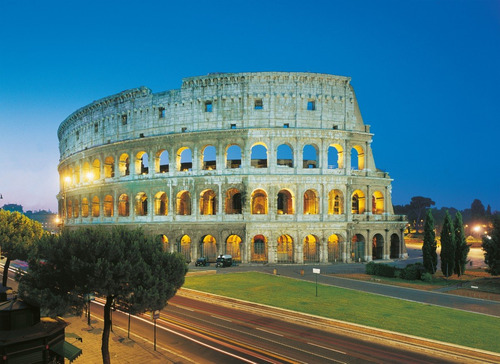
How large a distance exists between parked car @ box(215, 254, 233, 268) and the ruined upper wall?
51.9ft

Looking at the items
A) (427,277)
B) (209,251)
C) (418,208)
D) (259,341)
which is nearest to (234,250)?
(209,251)

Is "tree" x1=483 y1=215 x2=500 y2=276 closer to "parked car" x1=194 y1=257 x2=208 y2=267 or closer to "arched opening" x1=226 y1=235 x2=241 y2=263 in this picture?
"arched opening" x1=226 y1=235 x2=241 y2=263

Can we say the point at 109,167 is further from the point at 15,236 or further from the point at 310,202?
the point at 310,202

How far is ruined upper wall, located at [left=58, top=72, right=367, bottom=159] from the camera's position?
147 feet

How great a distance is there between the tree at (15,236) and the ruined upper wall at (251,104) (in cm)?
2011

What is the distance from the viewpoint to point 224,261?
41.2 m

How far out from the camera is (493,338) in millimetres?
16016

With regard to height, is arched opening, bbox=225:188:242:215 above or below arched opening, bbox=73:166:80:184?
below

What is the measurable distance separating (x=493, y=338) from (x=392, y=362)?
5571mm

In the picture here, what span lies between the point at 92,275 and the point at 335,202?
41654 mm

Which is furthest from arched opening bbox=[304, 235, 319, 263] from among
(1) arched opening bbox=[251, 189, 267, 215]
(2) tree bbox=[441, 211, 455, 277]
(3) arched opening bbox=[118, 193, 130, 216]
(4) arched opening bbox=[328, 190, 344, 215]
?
(3) arched opening bbox=[118, 193, 130, 216]

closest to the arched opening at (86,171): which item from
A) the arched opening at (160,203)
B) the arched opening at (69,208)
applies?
the arched opening at (69,208)

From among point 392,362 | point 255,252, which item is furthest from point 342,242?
point 392,362

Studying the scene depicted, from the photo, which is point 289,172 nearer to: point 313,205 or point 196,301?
point 313,205
